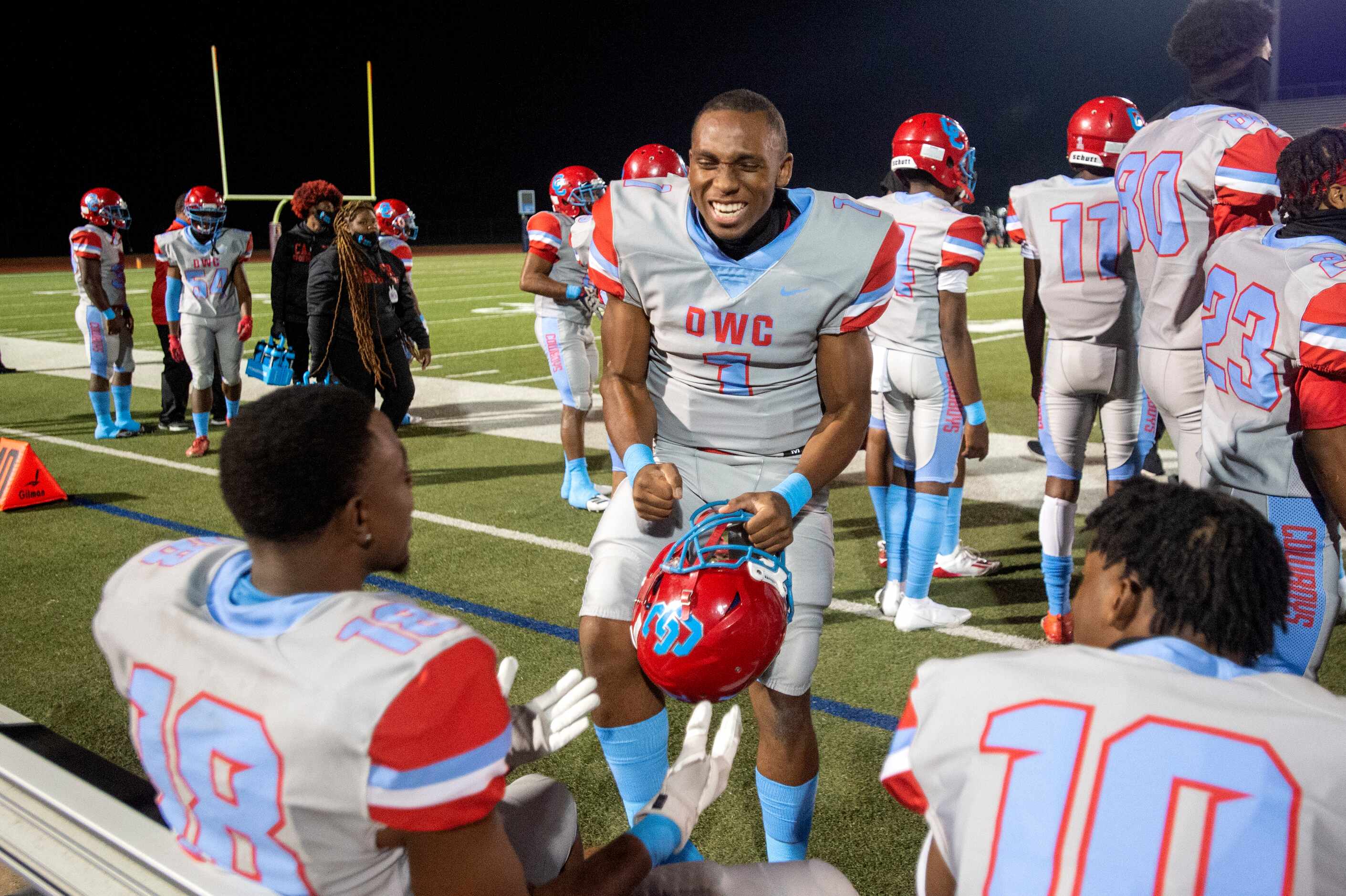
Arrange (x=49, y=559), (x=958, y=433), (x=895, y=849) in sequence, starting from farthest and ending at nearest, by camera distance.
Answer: (x=49, y=559), (x=958, y=433), (x=895, y=849)

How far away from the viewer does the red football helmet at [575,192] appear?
6.68 m

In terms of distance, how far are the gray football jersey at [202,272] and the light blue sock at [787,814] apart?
646 cm

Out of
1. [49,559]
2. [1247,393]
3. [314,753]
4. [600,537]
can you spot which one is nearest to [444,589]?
[49,559]

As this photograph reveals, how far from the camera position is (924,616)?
4449mm

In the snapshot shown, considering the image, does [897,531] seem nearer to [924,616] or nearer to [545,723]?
[924,616]

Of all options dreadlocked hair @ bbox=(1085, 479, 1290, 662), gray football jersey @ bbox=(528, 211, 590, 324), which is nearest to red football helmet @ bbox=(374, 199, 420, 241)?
gray football jersey @ bbox=(528, 211, 590, 324)

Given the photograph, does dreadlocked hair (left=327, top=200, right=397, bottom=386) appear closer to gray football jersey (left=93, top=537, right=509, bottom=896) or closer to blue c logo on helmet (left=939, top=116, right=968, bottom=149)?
blue c logo on helmet (left=939, top=116, right=968, bottom=149)

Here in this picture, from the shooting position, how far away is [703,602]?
7.41ft

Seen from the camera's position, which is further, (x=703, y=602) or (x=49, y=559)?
(x=49, y=559)

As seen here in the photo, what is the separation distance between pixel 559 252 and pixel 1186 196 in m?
3.63

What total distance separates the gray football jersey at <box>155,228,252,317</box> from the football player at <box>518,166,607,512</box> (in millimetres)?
2582

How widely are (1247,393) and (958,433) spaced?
5.77 feet

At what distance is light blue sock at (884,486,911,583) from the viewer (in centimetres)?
475

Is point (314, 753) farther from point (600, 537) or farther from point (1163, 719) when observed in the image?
point (600, 537)
